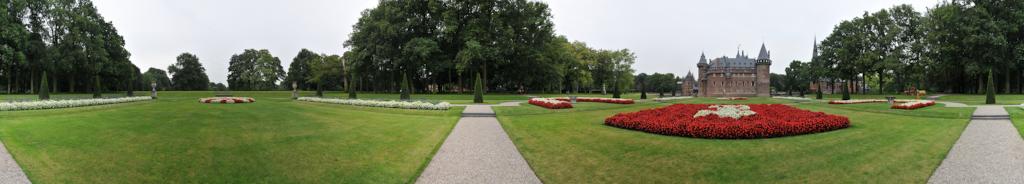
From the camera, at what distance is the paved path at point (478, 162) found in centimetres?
730

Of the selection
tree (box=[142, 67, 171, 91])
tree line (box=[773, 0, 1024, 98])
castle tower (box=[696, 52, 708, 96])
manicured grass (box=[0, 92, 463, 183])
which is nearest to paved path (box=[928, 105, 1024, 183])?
manicured grass (box=[0, 92, 463, 183])

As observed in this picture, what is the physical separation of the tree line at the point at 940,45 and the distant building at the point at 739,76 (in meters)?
7.60

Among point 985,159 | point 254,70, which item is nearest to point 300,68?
point 254,70

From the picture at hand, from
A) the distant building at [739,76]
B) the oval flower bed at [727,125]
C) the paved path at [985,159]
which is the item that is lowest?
the paved path at [985,159]

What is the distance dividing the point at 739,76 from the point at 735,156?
6594 centimetres

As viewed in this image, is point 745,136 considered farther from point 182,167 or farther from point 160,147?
point 160,147

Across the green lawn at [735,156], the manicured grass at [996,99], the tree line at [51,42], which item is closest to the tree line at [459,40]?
the tree line at [51,42]

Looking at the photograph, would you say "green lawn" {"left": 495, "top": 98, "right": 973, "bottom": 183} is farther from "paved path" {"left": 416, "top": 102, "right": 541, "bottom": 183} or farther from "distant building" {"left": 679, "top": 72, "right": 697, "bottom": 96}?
"distant building" {"left": 679, "top": 72, "right": 697, "bottom": 96}

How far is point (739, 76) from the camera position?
2712 inches

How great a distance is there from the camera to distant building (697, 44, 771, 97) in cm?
6700

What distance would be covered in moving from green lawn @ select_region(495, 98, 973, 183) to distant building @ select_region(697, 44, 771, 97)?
57.9m

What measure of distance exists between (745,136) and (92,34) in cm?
5698

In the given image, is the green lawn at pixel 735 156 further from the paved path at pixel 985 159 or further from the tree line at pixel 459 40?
the tree line at pixel 459 40

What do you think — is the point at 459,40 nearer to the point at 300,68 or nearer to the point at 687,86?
the point at 300,68
